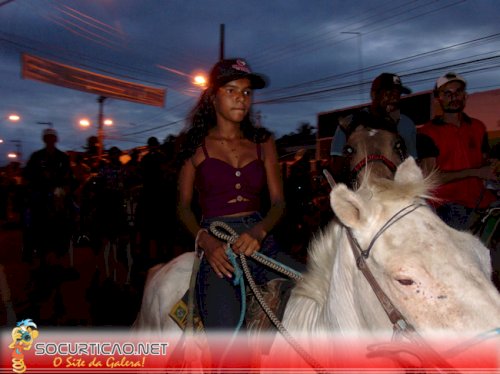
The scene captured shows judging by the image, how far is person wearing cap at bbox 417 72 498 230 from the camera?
14.8 ft

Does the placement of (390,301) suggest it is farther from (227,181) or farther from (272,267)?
(227,181)

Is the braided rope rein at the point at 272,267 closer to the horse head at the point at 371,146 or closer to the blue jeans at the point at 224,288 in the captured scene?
the blue jeans at the point at 224,288

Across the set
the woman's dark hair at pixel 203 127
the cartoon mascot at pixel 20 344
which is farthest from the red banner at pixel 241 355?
the woman's dark hair at pixel 203 127

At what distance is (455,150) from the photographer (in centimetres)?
468

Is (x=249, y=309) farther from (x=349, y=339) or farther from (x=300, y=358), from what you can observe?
(x=349, y=339)

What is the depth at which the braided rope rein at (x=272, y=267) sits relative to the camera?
6.89 feet

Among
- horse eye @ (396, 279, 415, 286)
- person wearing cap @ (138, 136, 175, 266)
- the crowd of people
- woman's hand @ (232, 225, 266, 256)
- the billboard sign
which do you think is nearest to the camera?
horse eye @ (396, 279, 415, 286)

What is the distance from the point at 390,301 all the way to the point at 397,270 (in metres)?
0.14

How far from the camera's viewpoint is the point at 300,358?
227 centimetres

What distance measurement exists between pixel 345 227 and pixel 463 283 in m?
0.56

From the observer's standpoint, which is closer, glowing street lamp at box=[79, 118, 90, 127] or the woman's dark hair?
the woman's dark hair

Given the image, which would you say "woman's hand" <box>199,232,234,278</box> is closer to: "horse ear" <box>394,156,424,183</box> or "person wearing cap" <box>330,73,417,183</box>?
"horse ear" <box>394,156,424,183</box>

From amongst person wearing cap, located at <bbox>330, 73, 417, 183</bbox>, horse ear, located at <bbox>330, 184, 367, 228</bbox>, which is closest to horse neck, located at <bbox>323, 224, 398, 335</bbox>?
horse ear, located at <bbox>330, 184, 367, 228</bbox>

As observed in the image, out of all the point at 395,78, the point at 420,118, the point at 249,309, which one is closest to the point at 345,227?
A: the point at 249,309
